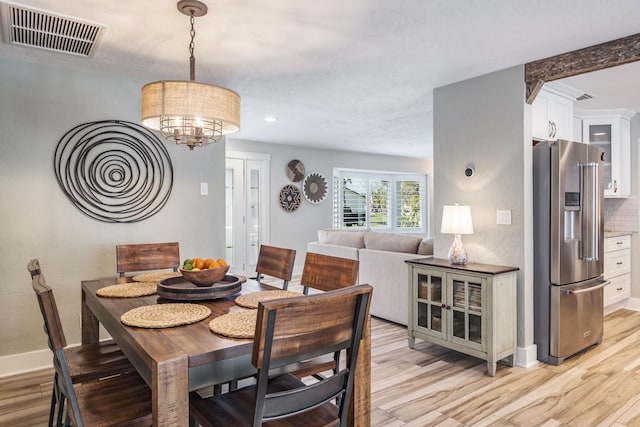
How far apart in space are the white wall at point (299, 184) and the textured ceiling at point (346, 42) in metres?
2.76

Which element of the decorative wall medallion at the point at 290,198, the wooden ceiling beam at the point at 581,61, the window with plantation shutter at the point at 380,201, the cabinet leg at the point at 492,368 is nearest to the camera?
the wooden ceiling beam at the point at 581,61

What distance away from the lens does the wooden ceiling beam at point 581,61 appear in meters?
2.56

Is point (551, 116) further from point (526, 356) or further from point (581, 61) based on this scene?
point (526, 356)

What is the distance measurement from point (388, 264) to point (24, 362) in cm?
321

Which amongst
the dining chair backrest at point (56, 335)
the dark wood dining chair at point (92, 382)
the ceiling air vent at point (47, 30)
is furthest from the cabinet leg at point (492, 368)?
the ceiling air vent at point (47, 30)

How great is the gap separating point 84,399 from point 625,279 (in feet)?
18.0

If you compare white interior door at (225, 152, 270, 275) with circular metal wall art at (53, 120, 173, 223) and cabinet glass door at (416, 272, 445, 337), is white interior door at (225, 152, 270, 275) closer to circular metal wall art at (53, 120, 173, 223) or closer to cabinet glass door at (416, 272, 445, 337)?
circular metal wall art at (53, 120, 173, 223)

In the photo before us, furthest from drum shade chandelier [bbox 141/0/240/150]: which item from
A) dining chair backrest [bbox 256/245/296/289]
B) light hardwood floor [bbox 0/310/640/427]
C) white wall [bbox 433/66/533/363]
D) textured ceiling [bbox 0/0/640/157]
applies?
white wall [bbox 433/66/533/363]

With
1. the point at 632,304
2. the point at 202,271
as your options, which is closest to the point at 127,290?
the point at 202,271

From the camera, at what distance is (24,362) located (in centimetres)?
296

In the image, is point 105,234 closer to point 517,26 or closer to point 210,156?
point 210,156

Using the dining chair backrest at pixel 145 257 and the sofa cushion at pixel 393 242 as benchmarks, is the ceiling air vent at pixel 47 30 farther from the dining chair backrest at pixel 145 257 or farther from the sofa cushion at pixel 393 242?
the sofa cushion at pixel 393 242

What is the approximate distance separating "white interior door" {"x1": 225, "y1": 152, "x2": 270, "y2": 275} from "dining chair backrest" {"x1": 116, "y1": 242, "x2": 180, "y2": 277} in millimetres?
3536

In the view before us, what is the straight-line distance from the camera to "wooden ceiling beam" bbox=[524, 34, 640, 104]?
8.40ft
